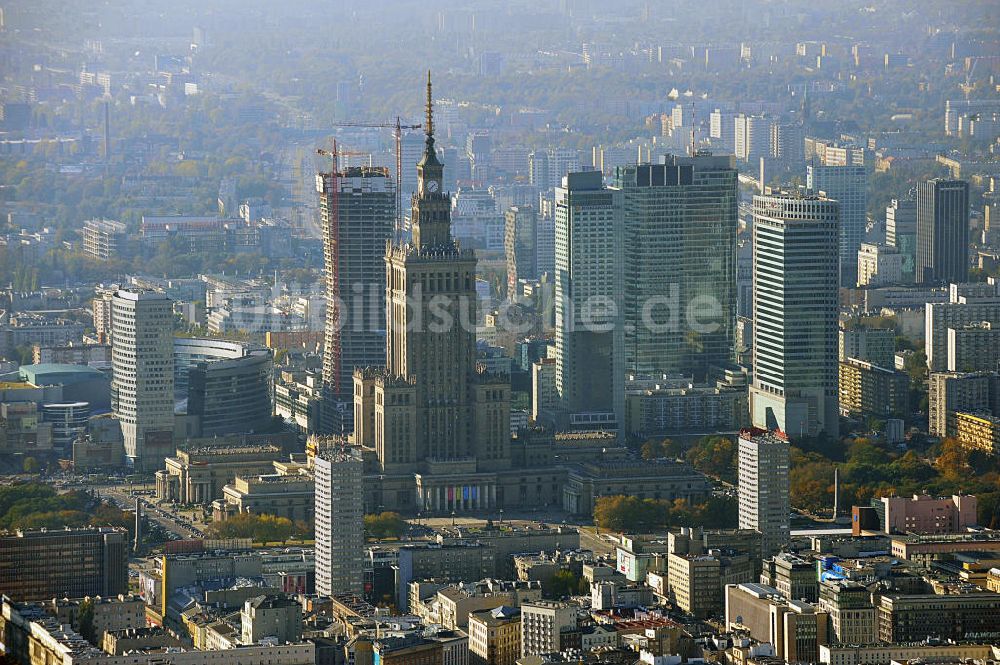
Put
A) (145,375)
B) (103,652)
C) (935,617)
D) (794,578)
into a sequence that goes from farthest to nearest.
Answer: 1. (145,375)
2. (794,578)
3. (935,617)
4. (103,652)

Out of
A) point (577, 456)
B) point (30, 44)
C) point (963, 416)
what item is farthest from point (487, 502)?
point (30, 44)

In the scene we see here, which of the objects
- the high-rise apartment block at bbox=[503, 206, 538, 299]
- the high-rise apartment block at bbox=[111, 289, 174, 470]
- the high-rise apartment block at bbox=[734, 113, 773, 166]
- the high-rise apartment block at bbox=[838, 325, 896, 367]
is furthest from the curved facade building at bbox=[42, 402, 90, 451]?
the high-rise apartment block at bbox=[734, 113, 773, 166]

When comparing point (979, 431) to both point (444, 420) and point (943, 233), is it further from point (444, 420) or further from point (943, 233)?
point (943, 233)

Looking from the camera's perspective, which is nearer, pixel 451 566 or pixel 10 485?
pixel 451 566

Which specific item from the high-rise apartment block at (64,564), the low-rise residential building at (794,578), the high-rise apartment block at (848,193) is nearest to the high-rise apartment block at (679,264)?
the high-rise apartment block at (848,193)

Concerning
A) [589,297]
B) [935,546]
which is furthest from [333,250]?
[935,546]

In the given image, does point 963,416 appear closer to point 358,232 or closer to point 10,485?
point 358,232

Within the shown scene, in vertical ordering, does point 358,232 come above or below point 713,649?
above
